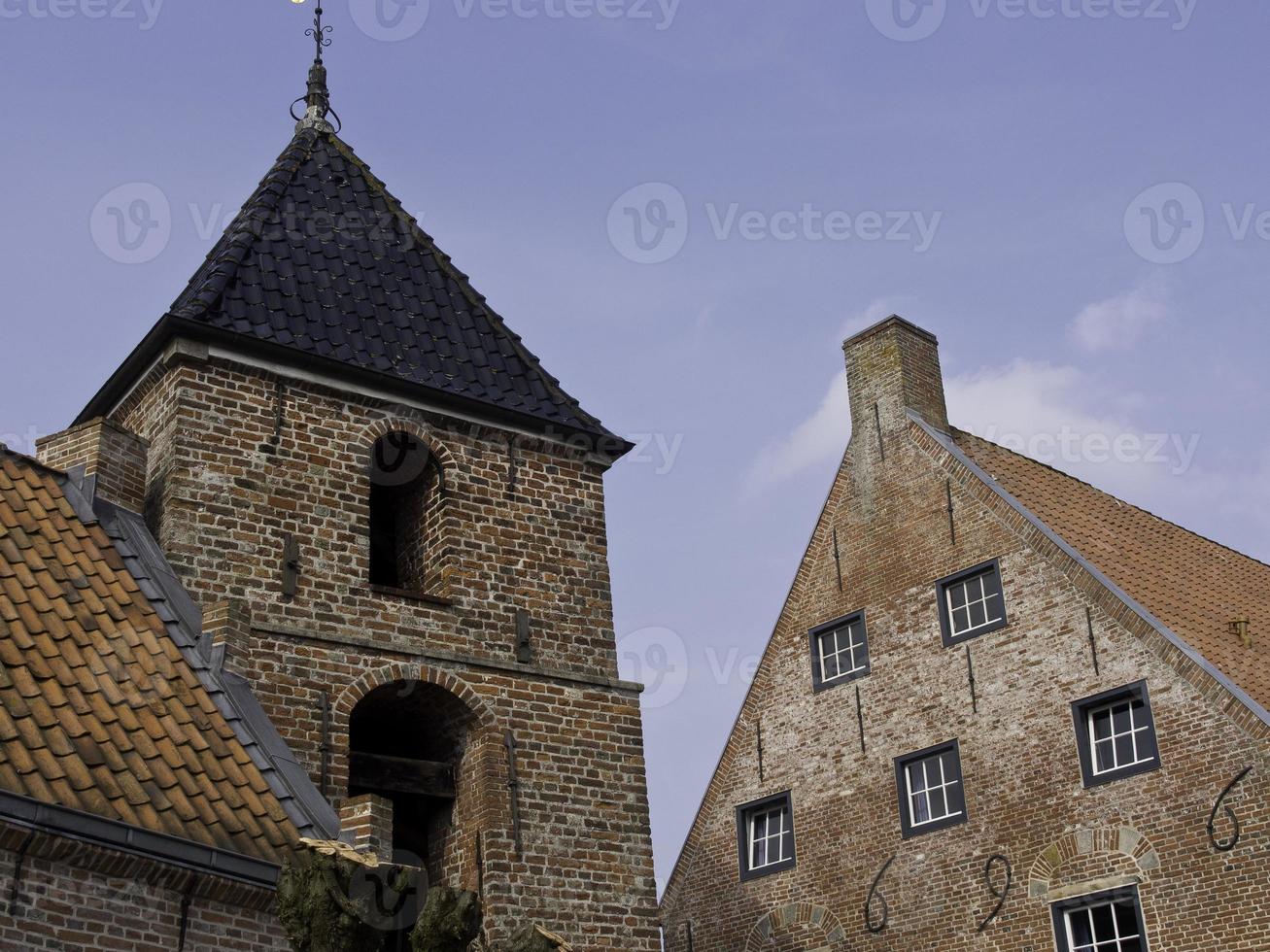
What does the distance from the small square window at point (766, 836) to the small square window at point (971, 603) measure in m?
2.69

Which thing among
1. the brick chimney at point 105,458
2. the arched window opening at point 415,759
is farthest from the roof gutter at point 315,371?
the arched window opening at point 415,759

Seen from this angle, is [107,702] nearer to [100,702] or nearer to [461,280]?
[100,702]

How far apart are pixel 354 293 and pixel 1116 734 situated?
26.3ft

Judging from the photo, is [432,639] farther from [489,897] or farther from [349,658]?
[489,897]

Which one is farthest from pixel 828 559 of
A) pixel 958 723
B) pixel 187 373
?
pixel 187 373

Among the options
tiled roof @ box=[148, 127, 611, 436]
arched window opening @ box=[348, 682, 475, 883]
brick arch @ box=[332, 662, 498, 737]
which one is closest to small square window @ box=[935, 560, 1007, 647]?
tiled roof @ box=[148, 127, 611, 436]

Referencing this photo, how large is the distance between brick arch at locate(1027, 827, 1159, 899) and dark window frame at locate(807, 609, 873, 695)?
10.2ft

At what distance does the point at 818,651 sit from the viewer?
17969mm

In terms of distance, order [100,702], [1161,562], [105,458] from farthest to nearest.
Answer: [1161,562], [105,458], [100,702]

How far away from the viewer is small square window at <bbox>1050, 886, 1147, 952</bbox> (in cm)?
1405

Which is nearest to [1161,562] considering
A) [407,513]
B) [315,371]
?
[407,513]

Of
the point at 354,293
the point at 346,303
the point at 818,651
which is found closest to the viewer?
the point at 346,303

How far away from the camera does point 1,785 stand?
772 centimetres

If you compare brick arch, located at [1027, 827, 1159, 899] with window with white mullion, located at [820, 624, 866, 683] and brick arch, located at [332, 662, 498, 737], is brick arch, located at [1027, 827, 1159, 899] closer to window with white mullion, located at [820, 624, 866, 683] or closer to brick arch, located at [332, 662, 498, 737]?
window with white mullion, located at [820, 624, 866, 683]
